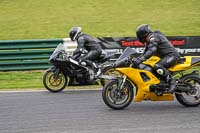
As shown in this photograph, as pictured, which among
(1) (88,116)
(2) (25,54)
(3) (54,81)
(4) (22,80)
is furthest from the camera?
(2) (25,54)

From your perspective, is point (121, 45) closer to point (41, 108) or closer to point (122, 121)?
point (41, 108)

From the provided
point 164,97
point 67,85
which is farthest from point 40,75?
point 164,97

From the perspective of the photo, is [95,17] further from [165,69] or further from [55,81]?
[165,69]

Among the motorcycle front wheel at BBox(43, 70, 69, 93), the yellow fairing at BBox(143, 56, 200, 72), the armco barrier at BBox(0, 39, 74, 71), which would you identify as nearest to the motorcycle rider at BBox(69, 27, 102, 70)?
the motorcycle front wheel at BBox(43, 70, 69, 93)

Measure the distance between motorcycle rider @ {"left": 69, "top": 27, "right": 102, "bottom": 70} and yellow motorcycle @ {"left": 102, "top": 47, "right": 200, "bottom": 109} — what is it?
3179 millimetres

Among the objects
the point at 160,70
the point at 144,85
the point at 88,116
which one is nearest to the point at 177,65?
the point at 160,70

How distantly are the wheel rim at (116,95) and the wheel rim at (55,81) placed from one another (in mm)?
3159

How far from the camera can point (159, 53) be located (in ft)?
31.3

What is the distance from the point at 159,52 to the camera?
375 inches

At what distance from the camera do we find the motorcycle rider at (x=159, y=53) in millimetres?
9164

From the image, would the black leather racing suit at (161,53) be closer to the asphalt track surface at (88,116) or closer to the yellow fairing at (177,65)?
the yellow fairing at (177,65)

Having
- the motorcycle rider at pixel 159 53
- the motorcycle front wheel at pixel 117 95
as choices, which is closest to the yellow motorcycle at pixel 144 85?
the motorcycle front wheel at pixel 117 95

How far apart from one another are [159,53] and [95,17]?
17.1 meters

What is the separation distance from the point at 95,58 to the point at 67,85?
1.03 metres
